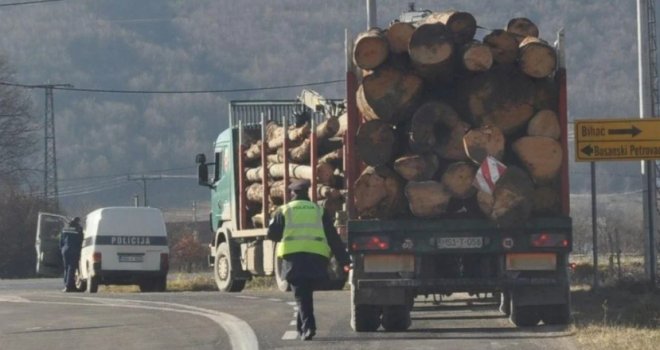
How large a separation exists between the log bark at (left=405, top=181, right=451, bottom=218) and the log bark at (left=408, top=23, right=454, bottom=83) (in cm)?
120

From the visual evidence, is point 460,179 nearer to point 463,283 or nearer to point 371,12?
point 463,283

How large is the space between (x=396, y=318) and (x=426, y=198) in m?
1.31

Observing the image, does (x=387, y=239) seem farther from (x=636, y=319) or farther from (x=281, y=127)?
(x=281, y=127)

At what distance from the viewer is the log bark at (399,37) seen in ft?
53.4

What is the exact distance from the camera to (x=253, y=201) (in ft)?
88.8

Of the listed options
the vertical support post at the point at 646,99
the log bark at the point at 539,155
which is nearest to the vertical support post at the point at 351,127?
the log bark at the point at 539,155

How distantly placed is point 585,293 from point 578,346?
8.24m

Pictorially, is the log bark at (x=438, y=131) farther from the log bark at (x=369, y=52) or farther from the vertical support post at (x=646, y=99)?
the vertical support post at (x=646, y=99)

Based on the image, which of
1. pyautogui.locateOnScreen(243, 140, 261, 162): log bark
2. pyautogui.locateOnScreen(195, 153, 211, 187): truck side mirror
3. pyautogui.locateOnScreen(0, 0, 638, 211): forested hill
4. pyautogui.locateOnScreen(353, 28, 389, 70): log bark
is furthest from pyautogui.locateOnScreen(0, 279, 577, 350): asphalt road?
pyautogui.locateOnScreen(0, 0, 638, 211): forested hill

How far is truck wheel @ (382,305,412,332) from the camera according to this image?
638 inches

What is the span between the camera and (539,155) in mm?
16172

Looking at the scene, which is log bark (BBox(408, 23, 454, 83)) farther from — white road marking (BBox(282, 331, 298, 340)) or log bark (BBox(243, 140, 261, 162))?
log bark (BBox(243, 140, 261, 162))

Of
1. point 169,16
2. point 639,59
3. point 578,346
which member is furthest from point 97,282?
point 169,16

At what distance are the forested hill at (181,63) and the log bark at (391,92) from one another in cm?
8251
